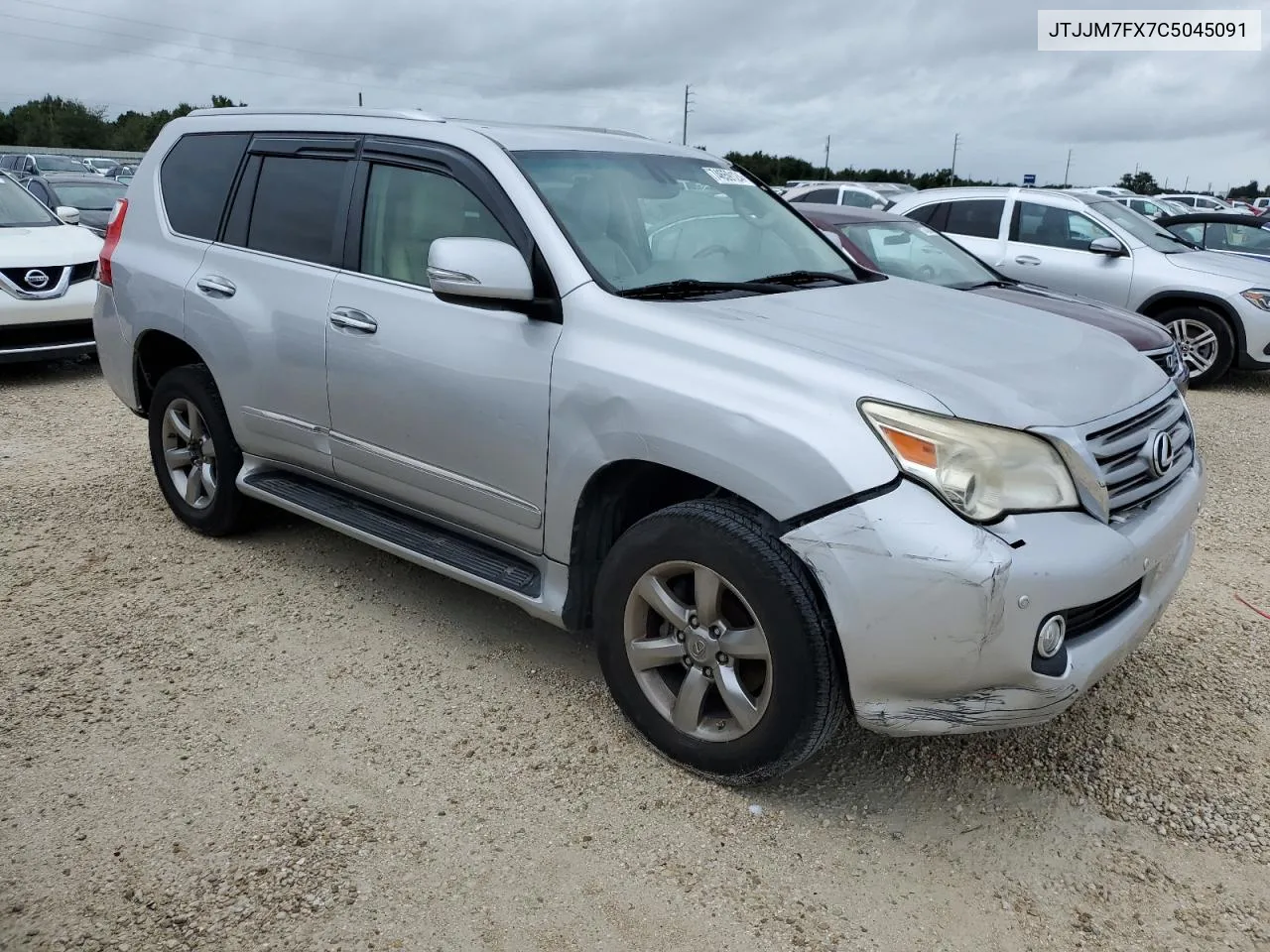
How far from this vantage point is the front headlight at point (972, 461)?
2416 millimetres

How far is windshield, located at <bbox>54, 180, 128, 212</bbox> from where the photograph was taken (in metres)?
13.8

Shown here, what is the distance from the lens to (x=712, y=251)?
3508mm

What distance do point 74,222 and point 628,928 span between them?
30.0 ft

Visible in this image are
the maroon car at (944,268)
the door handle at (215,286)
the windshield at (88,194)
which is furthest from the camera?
the windshield at (88,194)

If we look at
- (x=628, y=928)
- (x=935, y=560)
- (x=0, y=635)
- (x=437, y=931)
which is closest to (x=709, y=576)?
(x=935, y=560)

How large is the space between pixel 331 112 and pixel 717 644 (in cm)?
263

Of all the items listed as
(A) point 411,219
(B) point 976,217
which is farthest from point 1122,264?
(A) point 411,219

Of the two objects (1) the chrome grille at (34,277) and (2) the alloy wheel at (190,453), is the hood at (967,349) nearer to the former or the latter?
(2) the alloy wheel at (190,453)

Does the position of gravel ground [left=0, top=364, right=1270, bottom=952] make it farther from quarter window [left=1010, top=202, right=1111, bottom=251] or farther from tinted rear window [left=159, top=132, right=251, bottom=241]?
quarter window [left=1010, top=202, right=1111, bottom=251]

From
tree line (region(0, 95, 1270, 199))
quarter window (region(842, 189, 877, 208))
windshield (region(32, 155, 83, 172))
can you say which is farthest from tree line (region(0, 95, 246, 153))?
quarter window (region(842, 189, 877, 208))

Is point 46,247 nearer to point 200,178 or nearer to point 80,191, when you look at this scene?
point 200,178

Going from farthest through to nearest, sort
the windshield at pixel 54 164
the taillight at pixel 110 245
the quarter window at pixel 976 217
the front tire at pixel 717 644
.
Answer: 1. the windshield at pixel 54 164
2. the quarter window at pixel 976 217
3. the taillight at pixel 110 245
4. the front tire at pixel 717 644

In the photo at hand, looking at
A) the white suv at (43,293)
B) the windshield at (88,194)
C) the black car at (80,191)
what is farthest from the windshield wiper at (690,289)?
the windshield at (88,194)

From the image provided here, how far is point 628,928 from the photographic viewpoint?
7.89ft
